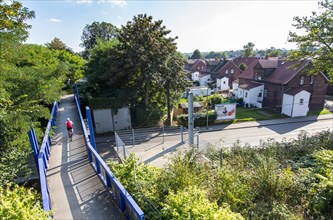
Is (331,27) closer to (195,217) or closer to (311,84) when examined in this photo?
(311,84)

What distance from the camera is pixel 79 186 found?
7781 mm

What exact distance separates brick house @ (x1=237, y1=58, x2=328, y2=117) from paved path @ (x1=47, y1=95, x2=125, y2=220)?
78.6 ft

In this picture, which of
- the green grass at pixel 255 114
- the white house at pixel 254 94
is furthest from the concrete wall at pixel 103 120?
the white house at pixel 254 94

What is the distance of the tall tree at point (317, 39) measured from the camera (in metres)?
14.9

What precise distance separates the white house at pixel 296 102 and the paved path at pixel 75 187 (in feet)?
81.3

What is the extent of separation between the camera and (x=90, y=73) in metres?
21.8

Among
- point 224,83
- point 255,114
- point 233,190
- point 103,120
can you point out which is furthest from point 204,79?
point 233,190

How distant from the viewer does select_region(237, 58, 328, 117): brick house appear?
84.1 feet

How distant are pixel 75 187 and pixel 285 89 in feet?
89.3

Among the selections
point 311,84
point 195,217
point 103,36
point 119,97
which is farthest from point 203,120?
point 103,36

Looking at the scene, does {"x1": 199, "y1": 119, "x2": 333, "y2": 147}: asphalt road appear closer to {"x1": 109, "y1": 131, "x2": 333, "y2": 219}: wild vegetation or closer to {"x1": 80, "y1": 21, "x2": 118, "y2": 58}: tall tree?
{"x1": 109, "y1": 131, "x2": 333, "y2": 219}: wild vegetation

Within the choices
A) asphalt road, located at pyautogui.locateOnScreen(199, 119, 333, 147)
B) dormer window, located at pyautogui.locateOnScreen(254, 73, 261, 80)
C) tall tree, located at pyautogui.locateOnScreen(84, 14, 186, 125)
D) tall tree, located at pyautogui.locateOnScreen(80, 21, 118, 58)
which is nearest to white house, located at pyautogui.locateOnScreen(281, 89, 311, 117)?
asphalt road, located at pyautogui.locateOnScreen(199, 119, 333, 147)

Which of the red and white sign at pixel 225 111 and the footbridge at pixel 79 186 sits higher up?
the footbridge at pixel 79 186

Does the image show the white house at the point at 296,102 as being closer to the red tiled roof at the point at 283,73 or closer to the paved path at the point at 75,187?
the red tiled roof at the point at 283,73
